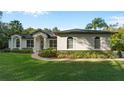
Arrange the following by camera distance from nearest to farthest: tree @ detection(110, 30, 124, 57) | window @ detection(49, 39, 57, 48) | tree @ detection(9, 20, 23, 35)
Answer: tree @ detection(110, 30, 124, 57) → window @ detection(49, 39, 57, 48) → tree @ detection(9, 20, 23, 35)

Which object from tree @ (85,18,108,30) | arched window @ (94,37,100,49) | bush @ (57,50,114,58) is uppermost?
tree @ (85,18,108,30)

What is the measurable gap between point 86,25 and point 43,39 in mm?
5760

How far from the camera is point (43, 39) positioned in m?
29.4

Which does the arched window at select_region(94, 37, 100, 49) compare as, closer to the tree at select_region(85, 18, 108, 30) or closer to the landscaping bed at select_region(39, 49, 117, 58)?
the tree at select_region(85, 18, 108, 30)

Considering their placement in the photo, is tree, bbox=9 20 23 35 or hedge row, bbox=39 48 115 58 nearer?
hedge row, bbox=39 48 115 58

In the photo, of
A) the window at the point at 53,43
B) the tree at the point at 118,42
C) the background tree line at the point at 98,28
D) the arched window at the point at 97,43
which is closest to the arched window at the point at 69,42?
the arched window at the point at 97,43

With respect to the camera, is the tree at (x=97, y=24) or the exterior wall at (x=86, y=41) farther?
the tree at (x=97, y=24)

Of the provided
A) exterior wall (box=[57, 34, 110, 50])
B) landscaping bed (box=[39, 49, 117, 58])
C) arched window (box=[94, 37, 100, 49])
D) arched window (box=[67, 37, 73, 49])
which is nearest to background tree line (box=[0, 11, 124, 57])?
landscaping bed (box=[39, 49, 117, 58])

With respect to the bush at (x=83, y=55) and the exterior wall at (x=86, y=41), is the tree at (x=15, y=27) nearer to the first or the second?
the exterior wall at (x=86, y=41)

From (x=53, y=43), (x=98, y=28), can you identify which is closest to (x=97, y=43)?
(x=98, y=28)

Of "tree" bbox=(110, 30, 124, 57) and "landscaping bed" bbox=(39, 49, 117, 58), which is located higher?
"tree" bbox=(110, 30, 124, 57)

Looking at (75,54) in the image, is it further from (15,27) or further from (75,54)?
(15,27)

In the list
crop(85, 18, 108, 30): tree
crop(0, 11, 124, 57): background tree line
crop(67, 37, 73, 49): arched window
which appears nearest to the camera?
crop(0, 11, 124, 57): background tree line
